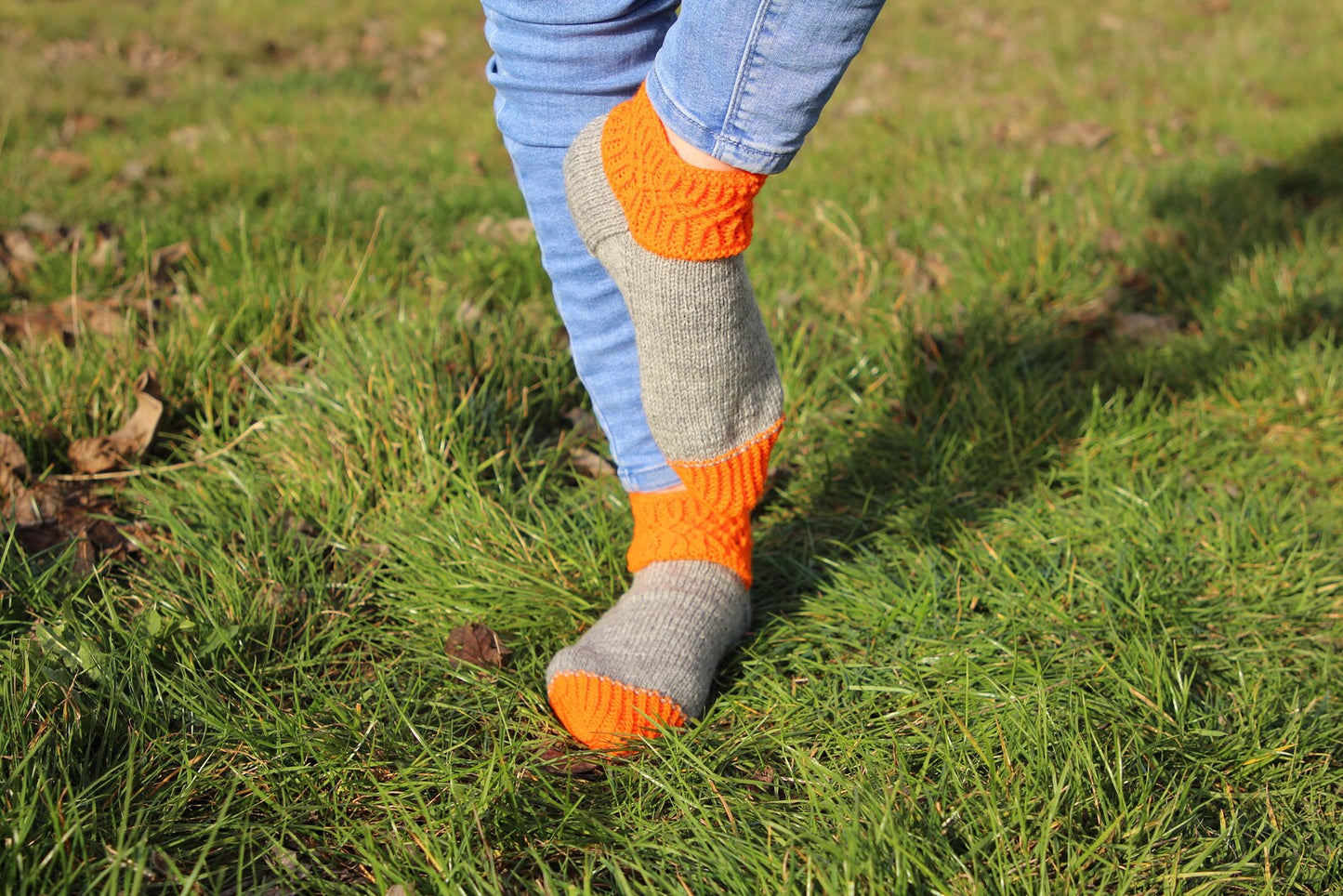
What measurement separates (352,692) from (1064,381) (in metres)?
1.58

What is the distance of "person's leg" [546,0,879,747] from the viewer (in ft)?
3.32

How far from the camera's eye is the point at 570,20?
124 cm

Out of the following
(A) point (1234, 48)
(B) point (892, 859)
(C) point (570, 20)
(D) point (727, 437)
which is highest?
(C) point (570, 20)

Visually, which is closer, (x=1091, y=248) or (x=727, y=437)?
(x=727, y=437)

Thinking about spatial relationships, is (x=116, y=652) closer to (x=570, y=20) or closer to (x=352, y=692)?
(x=352, y=692)

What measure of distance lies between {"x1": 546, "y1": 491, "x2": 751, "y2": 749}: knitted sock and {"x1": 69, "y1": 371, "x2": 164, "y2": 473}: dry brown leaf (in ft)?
3.17

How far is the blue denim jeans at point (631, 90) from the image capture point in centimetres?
99

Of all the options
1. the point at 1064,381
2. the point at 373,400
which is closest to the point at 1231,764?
the point at 1064,381

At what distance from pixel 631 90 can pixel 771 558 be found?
0.81 meters

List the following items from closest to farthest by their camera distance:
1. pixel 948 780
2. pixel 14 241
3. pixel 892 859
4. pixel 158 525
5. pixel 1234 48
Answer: pixel 892 859 → pixel 948 780 → pixel 158 525 → pixel 14 241 → pixel 1234 48

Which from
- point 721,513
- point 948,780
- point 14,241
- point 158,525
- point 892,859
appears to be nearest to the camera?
point 892,859

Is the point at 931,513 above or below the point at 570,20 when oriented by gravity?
below

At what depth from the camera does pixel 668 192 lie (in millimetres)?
1103

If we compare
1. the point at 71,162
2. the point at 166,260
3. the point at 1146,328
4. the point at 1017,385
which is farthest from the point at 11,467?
the point at 1146,328
